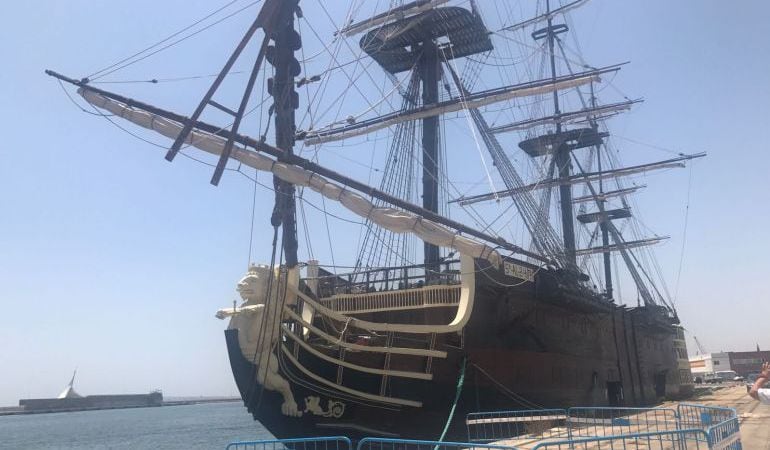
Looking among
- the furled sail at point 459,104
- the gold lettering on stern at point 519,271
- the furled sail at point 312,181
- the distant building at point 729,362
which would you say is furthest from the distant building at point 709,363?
the furled sail at point 312,181

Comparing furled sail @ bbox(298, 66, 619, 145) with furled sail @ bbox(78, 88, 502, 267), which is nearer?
furled sail @ bbox(78, 88, 502, 267)

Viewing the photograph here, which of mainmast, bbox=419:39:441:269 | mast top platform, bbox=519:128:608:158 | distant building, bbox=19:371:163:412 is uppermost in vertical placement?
mast top platform, bbox=519:128:608:158

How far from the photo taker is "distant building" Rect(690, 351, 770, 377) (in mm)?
73938

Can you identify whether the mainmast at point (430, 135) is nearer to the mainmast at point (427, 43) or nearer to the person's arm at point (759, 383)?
the mainmast at point (427, 43)

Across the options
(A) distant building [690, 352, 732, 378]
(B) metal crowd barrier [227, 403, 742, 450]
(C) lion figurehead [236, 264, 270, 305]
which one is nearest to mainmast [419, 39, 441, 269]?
(B) metal crowd barrier [227, 403, 742, 450]

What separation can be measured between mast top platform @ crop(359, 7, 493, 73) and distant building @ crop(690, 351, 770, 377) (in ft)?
198

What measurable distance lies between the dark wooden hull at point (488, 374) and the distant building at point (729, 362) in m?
59.6

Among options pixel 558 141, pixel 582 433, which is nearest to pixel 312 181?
pixel 582 433

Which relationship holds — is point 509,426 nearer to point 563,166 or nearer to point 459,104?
point 459,104

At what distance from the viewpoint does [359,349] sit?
1302 centimetres

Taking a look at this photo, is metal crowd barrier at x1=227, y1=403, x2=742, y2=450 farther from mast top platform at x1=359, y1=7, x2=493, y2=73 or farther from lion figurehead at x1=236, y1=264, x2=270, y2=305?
mast top platform at x1=359, y1=7, x2=493, y2=73

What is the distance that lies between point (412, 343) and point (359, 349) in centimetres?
138

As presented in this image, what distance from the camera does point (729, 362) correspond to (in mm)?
80188

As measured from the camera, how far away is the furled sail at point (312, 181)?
1312cm
